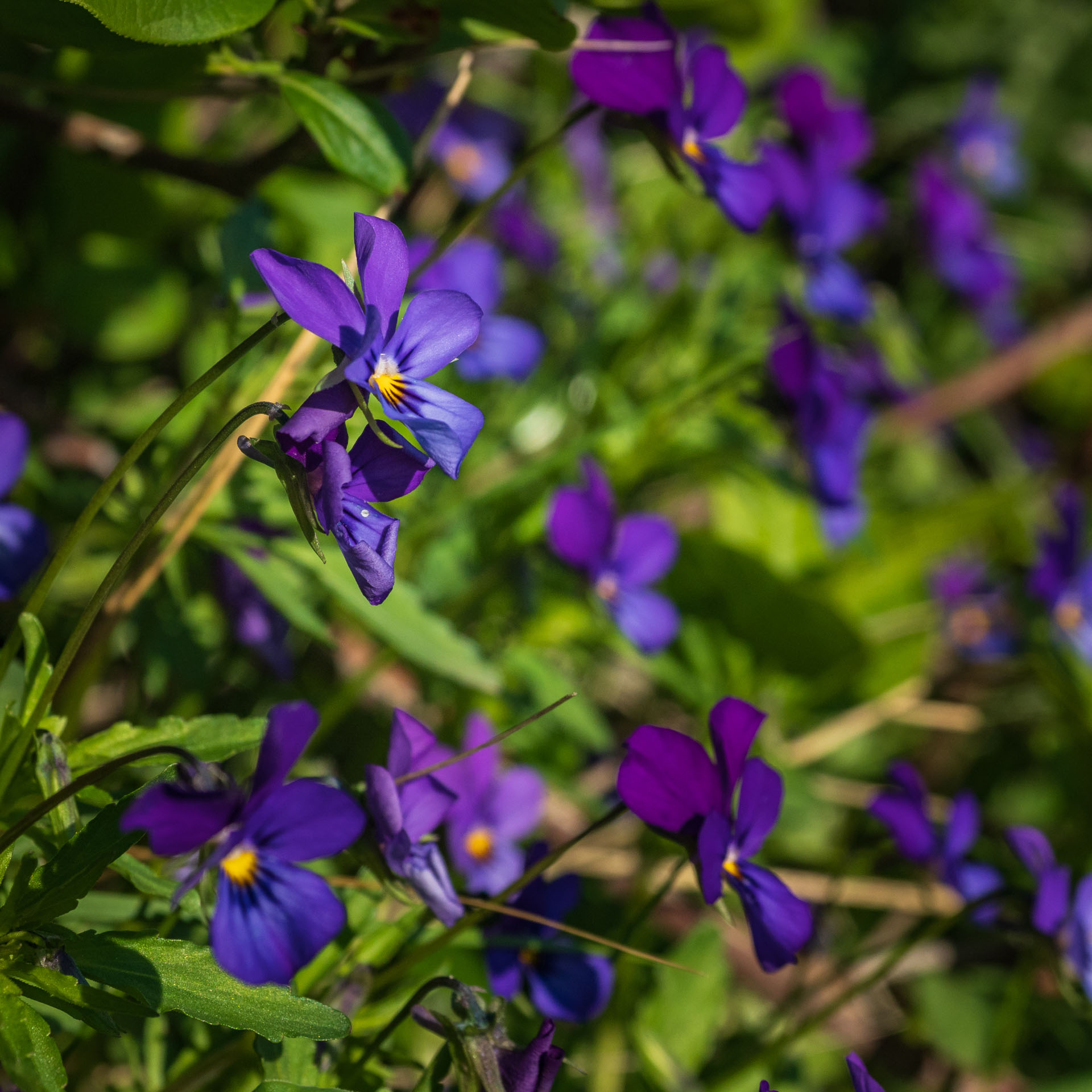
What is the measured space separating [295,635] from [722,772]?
912 millimetres

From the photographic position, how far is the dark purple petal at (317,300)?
2.23 ft

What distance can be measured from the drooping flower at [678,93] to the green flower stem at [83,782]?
29.3 inches

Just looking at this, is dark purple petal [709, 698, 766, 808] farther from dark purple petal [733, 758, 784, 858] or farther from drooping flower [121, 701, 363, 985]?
drooping flower [121, 701, 363, 985]

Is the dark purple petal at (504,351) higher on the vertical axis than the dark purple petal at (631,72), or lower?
lower

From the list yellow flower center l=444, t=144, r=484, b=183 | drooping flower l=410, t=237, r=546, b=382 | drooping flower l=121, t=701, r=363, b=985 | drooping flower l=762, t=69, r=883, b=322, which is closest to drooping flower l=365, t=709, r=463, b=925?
drooping flower l=121, t=701, r=363, b=985

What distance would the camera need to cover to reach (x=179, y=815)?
28.6 inches

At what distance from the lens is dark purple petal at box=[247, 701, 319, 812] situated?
0.75 meters

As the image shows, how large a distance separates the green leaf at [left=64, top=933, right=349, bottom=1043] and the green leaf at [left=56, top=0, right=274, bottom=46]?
71 cm

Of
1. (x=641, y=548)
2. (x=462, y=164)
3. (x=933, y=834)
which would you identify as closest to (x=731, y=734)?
(x=933, y=834)

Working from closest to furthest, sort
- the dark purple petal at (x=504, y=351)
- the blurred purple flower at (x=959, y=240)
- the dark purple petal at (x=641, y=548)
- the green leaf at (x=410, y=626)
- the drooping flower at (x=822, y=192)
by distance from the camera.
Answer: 1. the green leaf at (x=410, y=626)
2. the dark purple petal at (x=641, y=548)
3. the dark purple petal at (x=504, y=351)
4. the drooping flower at (x=822, y=192)
5. the blurred purple flower at (x=959, y=240)

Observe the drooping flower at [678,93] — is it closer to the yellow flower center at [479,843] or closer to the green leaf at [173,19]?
the green leaf at [173,19]

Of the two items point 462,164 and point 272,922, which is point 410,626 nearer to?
point 272,922

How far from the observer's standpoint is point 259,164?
4.34 ft

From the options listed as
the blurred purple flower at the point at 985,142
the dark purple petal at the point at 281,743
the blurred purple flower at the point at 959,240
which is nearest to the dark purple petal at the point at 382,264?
the dark purple petal at the point at 281,743
